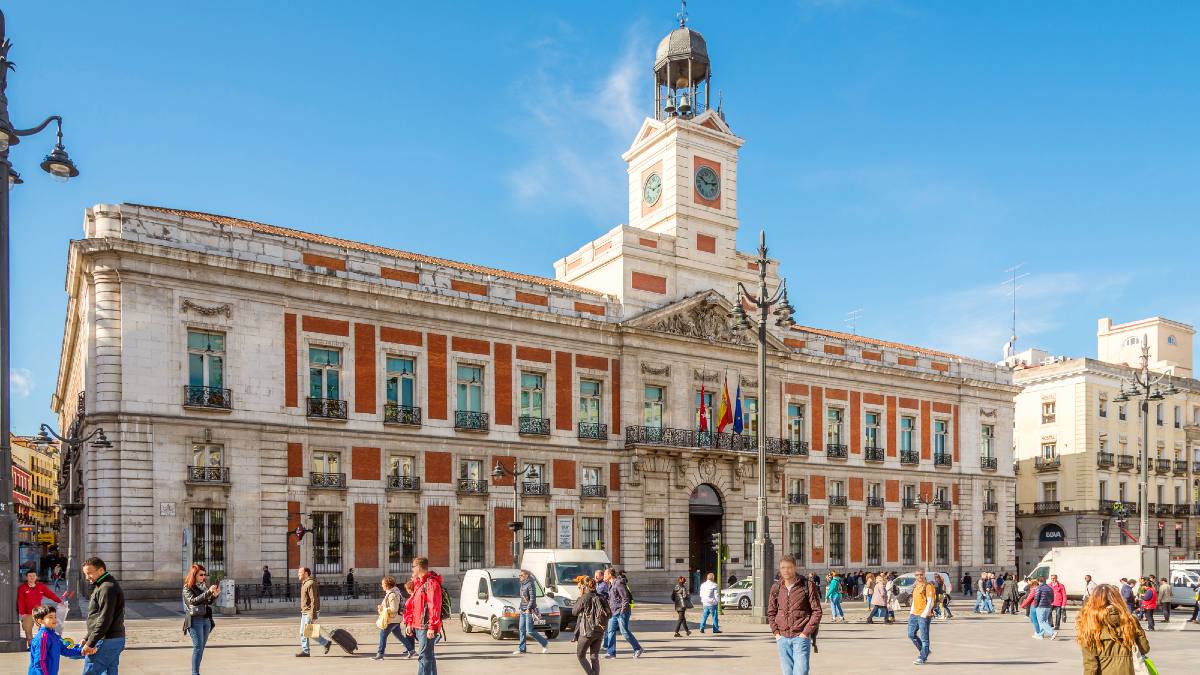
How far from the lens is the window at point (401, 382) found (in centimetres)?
3756

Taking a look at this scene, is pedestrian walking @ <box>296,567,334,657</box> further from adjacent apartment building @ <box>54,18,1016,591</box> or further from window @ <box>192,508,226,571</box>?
window @ <box>192,508,226,571</box>

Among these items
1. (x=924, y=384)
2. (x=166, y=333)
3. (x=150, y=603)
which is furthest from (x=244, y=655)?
(x=924, y=384)

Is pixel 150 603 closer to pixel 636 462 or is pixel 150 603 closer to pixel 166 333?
pixel 166 333

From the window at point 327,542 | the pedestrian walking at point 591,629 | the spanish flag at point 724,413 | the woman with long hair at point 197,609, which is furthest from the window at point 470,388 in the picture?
the pedestrian walking at point 591,629

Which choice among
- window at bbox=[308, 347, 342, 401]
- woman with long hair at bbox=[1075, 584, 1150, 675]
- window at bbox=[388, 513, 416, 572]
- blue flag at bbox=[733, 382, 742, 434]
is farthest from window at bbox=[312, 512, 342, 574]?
woman with long hair at bbox=[1075, 584, 1150, 675]

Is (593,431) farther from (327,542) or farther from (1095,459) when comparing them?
(1095,459)

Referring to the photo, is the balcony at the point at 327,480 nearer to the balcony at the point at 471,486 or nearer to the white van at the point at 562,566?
the balcony at the point at 471,486

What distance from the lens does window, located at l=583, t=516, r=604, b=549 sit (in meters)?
41.6

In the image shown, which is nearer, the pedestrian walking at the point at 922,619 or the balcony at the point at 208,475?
the pedestrian walking at the point at 922,619

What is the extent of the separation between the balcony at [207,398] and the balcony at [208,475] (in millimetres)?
1919

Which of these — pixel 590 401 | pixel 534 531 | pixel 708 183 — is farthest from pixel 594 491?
pixel 708 183

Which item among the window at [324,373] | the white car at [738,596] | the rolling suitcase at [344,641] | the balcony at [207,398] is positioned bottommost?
the white car at [738,596]

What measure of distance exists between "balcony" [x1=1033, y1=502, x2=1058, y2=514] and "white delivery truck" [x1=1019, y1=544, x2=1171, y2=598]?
90.5ft

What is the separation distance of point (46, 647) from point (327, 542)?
25.5m
